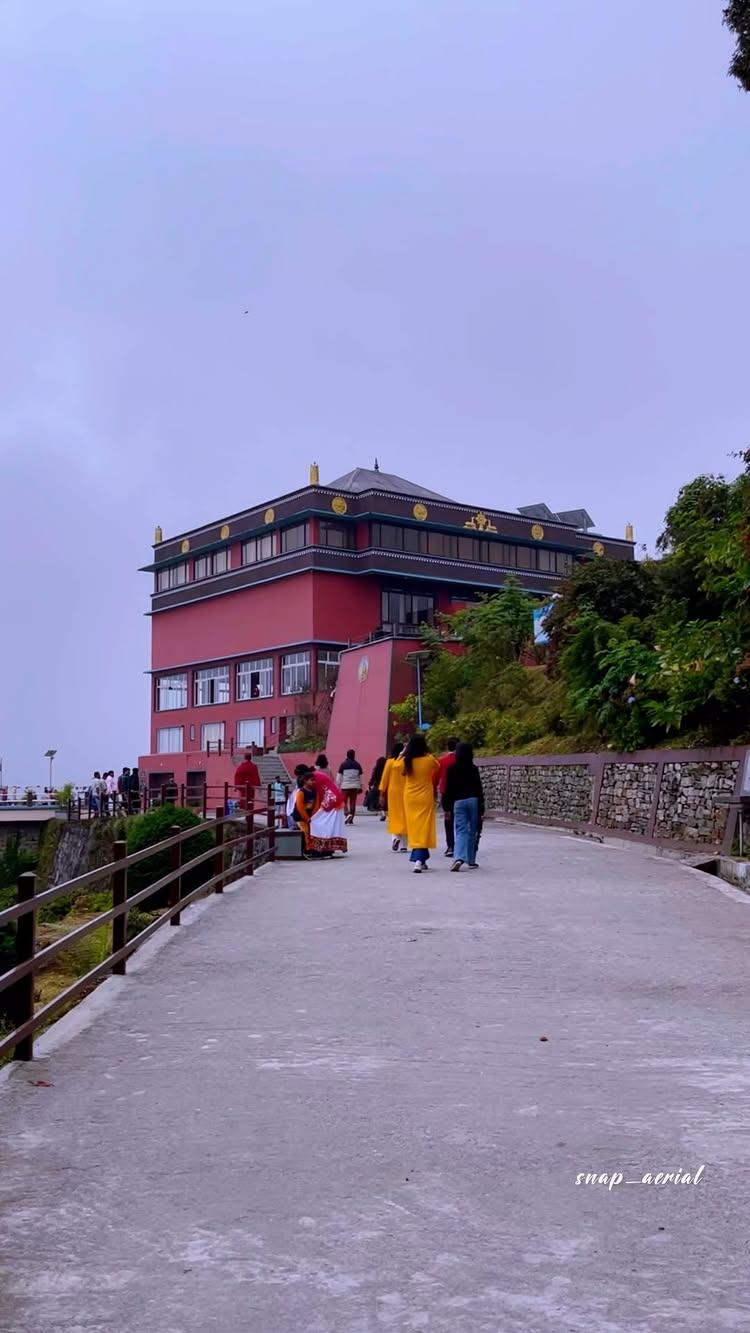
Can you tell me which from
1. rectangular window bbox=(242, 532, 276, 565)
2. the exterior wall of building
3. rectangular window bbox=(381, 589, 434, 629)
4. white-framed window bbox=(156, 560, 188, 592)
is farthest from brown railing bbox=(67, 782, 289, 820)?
white-framed window bbox=(156, 560, 188, 592)

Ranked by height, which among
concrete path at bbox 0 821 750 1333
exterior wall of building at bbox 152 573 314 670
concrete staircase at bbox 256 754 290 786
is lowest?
concrete path at bbox 0 821 750 1333

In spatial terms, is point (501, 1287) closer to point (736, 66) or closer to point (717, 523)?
point (736, 66)

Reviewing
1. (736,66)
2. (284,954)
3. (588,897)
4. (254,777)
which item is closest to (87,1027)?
(284,954)

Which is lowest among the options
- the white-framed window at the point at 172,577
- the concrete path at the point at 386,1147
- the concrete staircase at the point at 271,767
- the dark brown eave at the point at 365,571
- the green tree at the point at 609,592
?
the concrete path at the point at 386,1147

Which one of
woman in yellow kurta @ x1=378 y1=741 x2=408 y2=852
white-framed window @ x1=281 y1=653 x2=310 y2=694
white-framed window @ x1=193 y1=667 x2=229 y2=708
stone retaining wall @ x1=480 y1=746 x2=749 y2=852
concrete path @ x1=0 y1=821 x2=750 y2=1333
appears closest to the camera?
concrete path @ x1=0 y1=821 x2=750 y2=1333

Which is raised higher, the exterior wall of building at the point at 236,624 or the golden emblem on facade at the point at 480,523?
the golden emblem on facade at the point at 480,523

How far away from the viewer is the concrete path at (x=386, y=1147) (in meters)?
3.37

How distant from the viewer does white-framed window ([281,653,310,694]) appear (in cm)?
5756

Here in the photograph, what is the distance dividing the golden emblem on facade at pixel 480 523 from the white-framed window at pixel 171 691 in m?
17.4

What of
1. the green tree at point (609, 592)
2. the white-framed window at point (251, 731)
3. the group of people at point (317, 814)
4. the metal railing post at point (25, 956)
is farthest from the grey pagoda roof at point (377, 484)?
the metal railing post at point (25, 956)

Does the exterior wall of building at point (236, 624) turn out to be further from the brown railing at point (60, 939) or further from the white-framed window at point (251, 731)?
the brown railing at point (60, 939)

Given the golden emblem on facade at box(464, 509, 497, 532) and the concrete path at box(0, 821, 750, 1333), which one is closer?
the concrete path at box(0, 821, 750, 1333)

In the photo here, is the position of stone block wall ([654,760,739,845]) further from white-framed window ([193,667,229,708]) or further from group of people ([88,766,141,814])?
white-framed window ([193,667,229,708])

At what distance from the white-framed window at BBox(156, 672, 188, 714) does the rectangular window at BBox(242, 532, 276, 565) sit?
332 inches
